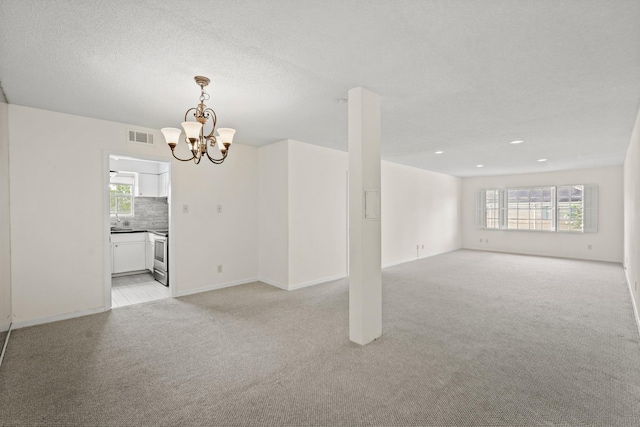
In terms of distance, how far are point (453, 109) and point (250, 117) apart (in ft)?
7.64

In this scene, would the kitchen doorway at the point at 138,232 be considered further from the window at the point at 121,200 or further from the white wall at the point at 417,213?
the white wall at the point at 417,213

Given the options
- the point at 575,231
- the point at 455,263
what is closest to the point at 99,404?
the point at 455,263

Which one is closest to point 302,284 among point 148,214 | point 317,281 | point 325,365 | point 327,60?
point 317,281

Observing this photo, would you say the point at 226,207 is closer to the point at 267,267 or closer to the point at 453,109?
the point at 267,267

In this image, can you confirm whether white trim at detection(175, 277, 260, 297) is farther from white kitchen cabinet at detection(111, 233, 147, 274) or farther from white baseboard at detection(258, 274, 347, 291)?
white kitchen cabinet at detection(111, 233, 147, 274)

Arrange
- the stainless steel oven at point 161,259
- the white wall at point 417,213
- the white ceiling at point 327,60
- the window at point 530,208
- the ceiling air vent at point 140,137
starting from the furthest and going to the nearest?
the window at point 530,208
the white wall at point 417,213
the stainless steel oven at point 161,259
the ceiling air vent at point 140,137
the white ceiling at point 327,60

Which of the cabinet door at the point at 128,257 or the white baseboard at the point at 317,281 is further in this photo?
the cabinet door at the point at 128,257

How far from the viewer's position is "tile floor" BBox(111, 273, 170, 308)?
425cm

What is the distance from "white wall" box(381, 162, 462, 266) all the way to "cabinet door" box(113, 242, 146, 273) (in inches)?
192

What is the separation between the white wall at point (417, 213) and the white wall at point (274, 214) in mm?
2643

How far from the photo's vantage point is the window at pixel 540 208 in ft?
25.3

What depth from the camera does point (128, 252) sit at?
5.67 meters

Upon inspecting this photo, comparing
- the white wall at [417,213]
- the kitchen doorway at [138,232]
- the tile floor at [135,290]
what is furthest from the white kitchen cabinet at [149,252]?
the white wall at [417,213]

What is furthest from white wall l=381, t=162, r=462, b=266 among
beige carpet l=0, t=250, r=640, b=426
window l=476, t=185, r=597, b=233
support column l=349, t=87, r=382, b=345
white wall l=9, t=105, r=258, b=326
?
white wall l=9, t=105, r=258, b=326
